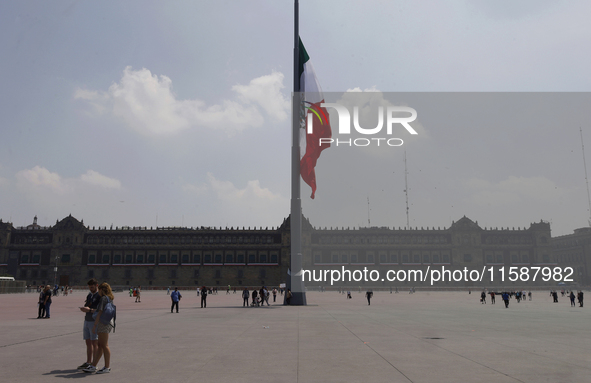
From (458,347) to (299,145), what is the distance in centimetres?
2352

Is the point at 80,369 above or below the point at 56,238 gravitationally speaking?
below

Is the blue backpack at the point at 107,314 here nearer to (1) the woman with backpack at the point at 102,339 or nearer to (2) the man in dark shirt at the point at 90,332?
(1) the woman with backpack at the point at 102,339

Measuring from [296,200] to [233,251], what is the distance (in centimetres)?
7372

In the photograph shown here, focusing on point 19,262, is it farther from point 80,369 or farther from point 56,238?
→ point 80,369

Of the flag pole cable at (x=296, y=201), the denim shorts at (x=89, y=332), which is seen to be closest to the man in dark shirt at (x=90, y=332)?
the denim shorts at (x=89, y=332)

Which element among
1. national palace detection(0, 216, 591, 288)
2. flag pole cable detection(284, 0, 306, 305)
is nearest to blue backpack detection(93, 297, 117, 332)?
flag pole cable detection(284, 0, 306, 305)

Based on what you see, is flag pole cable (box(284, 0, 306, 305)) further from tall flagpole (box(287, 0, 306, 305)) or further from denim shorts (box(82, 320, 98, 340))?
denim shorts (box(82, 320, 98, 340))

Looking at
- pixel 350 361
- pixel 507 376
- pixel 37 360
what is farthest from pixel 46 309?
pixel 507 376

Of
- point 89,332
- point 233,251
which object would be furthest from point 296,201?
point 233,251

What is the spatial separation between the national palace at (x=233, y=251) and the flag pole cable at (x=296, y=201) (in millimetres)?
70957

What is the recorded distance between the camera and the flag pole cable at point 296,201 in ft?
104

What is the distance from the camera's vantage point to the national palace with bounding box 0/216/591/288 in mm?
100875

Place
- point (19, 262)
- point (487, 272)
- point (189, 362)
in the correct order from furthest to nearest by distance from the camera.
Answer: point (487, 272) → point (19, 262) → point (189, 362)

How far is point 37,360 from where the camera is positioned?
359 inches
